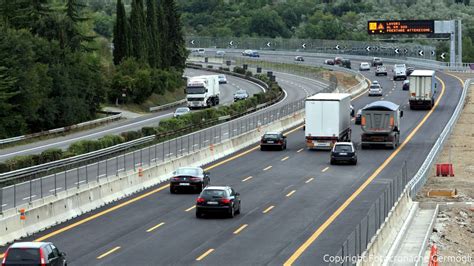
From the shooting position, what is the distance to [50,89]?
9569 centimetres

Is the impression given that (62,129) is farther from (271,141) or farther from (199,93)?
(199,93)

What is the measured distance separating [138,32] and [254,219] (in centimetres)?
7729

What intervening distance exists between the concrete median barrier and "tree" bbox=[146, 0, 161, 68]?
5434cm

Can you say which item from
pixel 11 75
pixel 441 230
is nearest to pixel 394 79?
pixel 11 75

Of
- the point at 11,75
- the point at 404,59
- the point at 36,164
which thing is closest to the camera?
the point at 36,164

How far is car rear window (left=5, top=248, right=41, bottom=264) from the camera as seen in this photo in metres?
29.6

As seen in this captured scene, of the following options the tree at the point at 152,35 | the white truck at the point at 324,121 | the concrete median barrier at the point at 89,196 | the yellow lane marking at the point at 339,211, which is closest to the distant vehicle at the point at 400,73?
the tree at the point at 152,35

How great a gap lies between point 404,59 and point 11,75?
110161 millimetres

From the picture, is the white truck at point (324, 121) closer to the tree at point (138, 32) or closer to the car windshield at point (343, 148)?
the car windshield at point (343, 148)

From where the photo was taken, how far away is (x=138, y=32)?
121m

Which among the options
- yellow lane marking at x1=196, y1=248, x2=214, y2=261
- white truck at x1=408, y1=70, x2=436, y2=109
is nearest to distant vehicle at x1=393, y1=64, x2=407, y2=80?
white truck at x1=408, y1=70, x2=436, y2=109

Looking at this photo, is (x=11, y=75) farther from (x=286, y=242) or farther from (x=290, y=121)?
(x=286, y=242)

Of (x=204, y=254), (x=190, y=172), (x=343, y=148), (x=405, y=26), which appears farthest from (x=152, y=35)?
(x=204, y=254)

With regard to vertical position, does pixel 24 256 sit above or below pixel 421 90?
above
